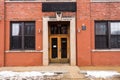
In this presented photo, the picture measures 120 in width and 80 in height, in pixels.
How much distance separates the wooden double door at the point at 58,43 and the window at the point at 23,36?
1774mm

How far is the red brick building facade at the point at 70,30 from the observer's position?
851 inches

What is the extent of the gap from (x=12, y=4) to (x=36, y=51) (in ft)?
14.2

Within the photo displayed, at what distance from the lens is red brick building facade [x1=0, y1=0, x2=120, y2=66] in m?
21.6

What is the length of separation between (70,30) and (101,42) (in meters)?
2.77

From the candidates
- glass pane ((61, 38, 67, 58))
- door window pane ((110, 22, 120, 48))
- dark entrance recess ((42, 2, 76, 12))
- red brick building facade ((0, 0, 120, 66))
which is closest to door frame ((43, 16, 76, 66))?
red brick building facade ((0, 0, 120, 66))

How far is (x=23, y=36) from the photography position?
21.9 meters

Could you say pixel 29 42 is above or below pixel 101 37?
below

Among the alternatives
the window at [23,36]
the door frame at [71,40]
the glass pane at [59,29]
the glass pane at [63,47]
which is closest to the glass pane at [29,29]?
the window at [23,36]

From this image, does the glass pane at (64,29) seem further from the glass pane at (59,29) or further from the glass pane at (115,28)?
the glass pane at (115,28)

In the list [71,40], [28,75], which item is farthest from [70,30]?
[28,75]

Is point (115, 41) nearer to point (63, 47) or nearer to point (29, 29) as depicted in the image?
point (63, 47)

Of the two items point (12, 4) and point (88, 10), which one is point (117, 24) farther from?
point (12, 4)

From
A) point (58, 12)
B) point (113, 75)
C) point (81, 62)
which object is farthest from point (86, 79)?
point (58, 12)

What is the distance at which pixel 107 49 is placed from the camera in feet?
71.6
